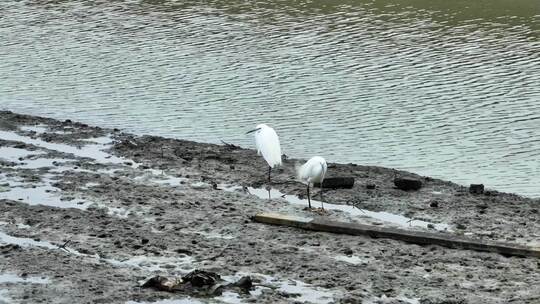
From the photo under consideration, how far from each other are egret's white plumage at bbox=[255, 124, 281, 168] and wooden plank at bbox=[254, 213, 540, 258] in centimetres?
207

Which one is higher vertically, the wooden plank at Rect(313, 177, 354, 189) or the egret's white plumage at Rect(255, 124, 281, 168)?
the egret's white plumage at Rect(255, 124, 281, 168)

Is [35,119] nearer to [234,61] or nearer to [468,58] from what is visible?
[234,61]

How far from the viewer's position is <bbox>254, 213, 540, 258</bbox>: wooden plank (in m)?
10.3

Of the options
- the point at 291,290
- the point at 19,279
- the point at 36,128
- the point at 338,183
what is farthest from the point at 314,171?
the point at 36,128

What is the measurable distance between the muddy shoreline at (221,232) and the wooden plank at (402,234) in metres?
0.10

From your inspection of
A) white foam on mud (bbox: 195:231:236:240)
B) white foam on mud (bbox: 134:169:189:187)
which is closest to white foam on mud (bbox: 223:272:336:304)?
white foam on mud (bbox: 195:231:236:240)

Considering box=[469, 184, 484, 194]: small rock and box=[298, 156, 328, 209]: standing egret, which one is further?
box=[469, 184, 484, 194]: small rock

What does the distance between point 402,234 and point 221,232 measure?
2183 mm

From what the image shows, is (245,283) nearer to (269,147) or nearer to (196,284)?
(196,284)

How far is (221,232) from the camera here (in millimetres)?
11211

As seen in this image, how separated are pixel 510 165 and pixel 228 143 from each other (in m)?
5.36

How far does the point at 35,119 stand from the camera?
19328 mm

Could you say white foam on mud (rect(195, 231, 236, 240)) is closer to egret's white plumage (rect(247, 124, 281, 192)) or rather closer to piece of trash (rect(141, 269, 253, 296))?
piece of trash (rect(141, 269, 253, 296))

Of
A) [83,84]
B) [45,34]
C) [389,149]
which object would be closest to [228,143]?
[389,149]
